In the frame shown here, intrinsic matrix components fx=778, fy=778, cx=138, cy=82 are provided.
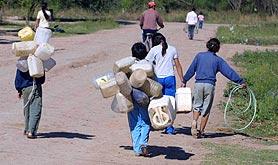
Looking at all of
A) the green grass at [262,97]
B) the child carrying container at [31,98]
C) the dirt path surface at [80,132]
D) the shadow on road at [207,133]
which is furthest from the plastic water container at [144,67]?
the green grass at [262,97]

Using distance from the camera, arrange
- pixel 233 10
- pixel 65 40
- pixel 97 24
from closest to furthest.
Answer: pixel 65 40 → pixel 97 24 → pixel 233 10

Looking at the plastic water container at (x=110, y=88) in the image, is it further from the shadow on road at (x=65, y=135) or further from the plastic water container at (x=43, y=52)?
the shadow on road at (x=65, y=135)

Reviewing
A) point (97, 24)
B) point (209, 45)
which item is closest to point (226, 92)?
point (209, 45)

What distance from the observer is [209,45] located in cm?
1334

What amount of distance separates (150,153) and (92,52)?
19.0 meters

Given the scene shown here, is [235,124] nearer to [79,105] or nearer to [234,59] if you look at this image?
[79,105]

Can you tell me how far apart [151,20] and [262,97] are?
4.28 metres

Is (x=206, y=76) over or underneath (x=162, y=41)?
underneath

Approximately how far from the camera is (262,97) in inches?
761

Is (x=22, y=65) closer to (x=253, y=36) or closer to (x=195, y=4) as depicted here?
(x=253, y=36)

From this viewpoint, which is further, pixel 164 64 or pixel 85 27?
pixel 85 27

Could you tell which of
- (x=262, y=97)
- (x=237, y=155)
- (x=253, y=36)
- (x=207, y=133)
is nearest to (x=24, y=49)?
(x=237, y=155)

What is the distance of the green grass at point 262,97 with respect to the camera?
15.6m

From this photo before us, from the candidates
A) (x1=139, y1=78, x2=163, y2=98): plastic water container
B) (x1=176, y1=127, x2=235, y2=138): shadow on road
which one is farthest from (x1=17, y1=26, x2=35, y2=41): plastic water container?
(x1=176, y1=127, x2=235, y2=138): shadow on road
